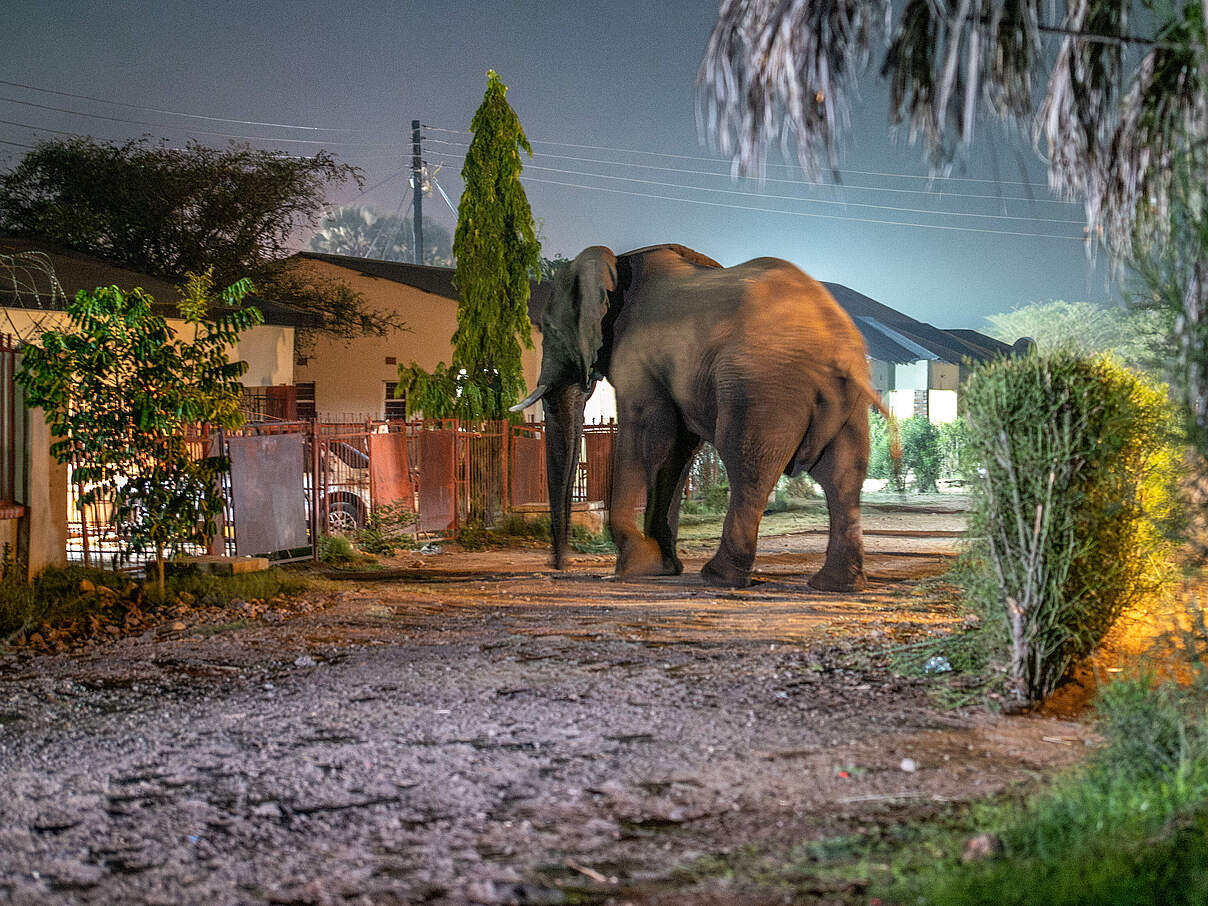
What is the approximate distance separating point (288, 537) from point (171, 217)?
65.5ft

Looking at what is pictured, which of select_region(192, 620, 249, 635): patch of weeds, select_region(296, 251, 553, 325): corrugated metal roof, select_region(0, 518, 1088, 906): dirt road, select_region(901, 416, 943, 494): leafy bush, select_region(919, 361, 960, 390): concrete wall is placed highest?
select_region(296, 251, 553, 325): corrugated metal roof

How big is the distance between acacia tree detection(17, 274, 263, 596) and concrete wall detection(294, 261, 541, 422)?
63.1ft

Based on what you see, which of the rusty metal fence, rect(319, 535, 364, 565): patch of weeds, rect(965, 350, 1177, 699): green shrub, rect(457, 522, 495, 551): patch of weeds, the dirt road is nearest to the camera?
the dirt road

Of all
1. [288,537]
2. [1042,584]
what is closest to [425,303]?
[288,537]

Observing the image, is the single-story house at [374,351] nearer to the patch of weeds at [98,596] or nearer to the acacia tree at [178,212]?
the acacia tree at [178,212]

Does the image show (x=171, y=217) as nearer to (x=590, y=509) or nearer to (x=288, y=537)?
(x=590, y=509)

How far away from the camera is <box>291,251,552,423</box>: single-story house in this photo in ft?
99.8

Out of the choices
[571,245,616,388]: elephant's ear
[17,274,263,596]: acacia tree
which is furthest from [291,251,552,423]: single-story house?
[17,274,263,596]: acacia tree

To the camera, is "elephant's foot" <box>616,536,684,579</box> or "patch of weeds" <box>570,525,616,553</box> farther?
"patch of weeds" <box>570,525,616,553</box>

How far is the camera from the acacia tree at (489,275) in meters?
18.2

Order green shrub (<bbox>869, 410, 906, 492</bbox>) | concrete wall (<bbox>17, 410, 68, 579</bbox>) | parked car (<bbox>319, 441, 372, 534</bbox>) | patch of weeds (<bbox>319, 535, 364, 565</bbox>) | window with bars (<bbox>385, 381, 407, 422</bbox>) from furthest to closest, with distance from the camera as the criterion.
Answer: window with bars (<bbox>385, 381, 407, 422</bbox>), green shrub (<bbox>869, 410, 906, 492</bbox>), parked car (<bbox>319, 441, 372, 534</bbox>), patch of weeds (<bbox>319, 535, 364, 565</bbox>), concrete wall (<bbox>17, 410, 68, 579</bbox>)

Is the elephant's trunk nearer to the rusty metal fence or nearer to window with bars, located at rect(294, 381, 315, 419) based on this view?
the rusty metal fence

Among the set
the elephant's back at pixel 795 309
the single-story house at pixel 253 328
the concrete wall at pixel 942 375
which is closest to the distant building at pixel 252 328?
the single-story house at pixel 253 328

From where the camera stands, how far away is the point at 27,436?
982 cm
